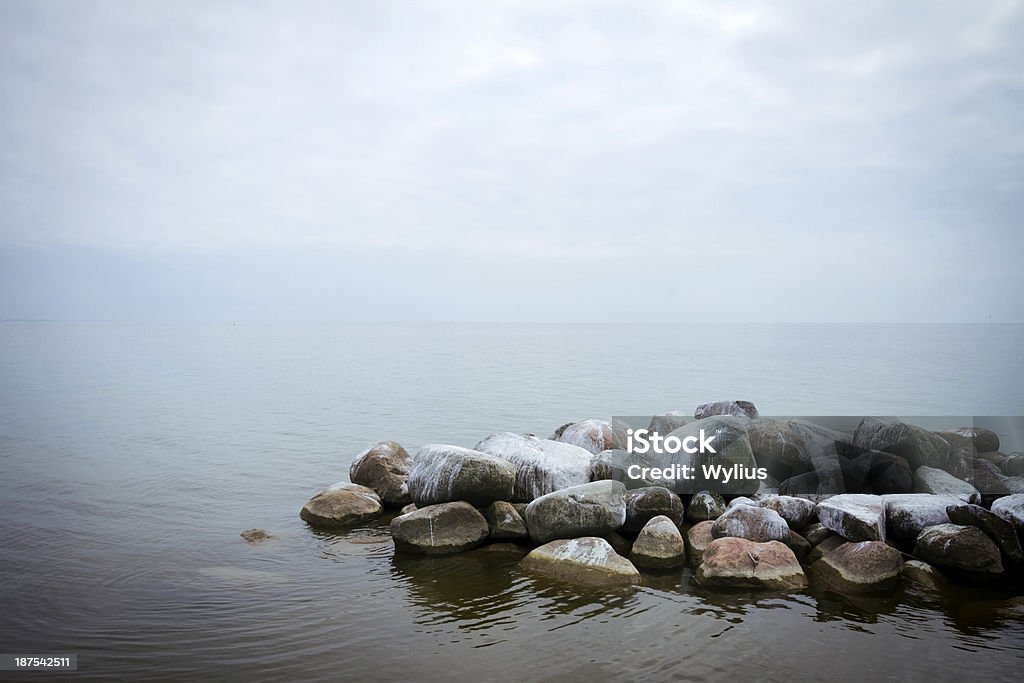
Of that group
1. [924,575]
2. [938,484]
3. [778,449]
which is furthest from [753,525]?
[938,484]

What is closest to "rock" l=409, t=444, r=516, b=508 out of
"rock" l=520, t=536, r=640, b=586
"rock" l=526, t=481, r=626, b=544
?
"rock" l=526, t=481, r=626, b=544

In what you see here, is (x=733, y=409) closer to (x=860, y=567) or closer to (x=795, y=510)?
(x=795, y=510)

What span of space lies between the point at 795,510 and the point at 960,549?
2.15 metres

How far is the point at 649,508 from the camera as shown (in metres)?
11.0

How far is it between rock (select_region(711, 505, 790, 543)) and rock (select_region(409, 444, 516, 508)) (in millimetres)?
3402

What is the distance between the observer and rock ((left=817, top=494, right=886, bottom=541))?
984 centimetres

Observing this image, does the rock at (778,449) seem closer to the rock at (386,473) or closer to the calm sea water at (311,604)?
the calm sea water at (311,604)

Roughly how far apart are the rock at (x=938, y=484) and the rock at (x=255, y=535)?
36.3 ft

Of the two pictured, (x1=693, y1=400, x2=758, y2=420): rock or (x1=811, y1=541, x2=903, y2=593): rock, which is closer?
(x1=811, y1=541, x2=903, y2=593): rock

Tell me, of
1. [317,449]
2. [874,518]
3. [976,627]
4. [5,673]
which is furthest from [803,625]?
[317,449]

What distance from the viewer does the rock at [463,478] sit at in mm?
11102

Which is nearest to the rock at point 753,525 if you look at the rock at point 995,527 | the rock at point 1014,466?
the rock at point 995,527

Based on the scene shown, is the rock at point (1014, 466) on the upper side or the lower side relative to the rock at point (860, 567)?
upper

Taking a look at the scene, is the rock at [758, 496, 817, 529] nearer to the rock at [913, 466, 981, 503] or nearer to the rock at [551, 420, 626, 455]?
the rock at [913, 466, 981, 503]
